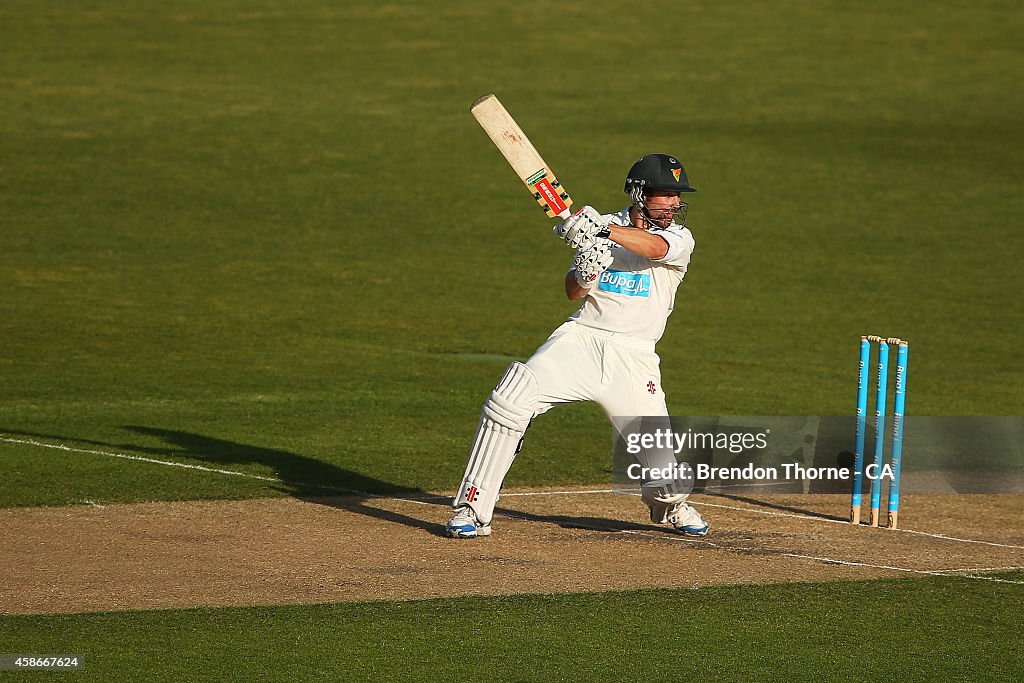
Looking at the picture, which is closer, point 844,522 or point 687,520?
point 687,520

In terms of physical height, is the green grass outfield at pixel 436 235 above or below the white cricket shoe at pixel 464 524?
above

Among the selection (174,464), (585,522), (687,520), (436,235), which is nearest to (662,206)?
(687,520)

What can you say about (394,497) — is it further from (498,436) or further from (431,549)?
(498,436)

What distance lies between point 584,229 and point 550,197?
0.38m

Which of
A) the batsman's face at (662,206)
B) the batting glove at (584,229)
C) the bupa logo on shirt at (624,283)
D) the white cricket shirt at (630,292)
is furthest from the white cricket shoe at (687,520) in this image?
the batting glove at (584,229)

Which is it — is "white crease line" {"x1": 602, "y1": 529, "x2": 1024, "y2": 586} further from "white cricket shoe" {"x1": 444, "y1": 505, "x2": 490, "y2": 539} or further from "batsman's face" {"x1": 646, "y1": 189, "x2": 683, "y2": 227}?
"batsman's face" {"x1": 646, "y1": 189, "x2": 683, "y2": 227}

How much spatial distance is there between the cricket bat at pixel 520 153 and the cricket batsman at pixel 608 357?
42cm

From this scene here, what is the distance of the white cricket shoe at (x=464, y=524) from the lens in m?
8.55

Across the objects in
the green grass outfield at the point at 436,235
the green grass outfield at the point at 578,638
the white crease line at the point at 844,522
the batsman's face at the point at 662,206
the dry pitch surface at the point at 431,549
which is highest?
the green grass outfield at the point at 436,235

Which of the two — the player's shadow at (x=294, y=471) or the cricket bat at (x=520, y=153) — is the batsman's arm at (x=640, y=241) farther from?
the player's shadow at (x=294, y=471)

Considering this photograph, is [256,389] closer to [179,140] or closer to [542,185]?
[542,185]

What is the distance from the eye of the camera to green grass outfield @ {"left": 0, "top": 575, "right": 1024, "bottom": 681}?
21.3 feet

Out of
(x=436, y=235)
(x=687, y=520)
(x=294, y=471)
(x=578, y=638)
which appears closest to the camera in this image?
(x=578, y=638)

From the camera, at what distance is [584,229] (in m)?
7.92
